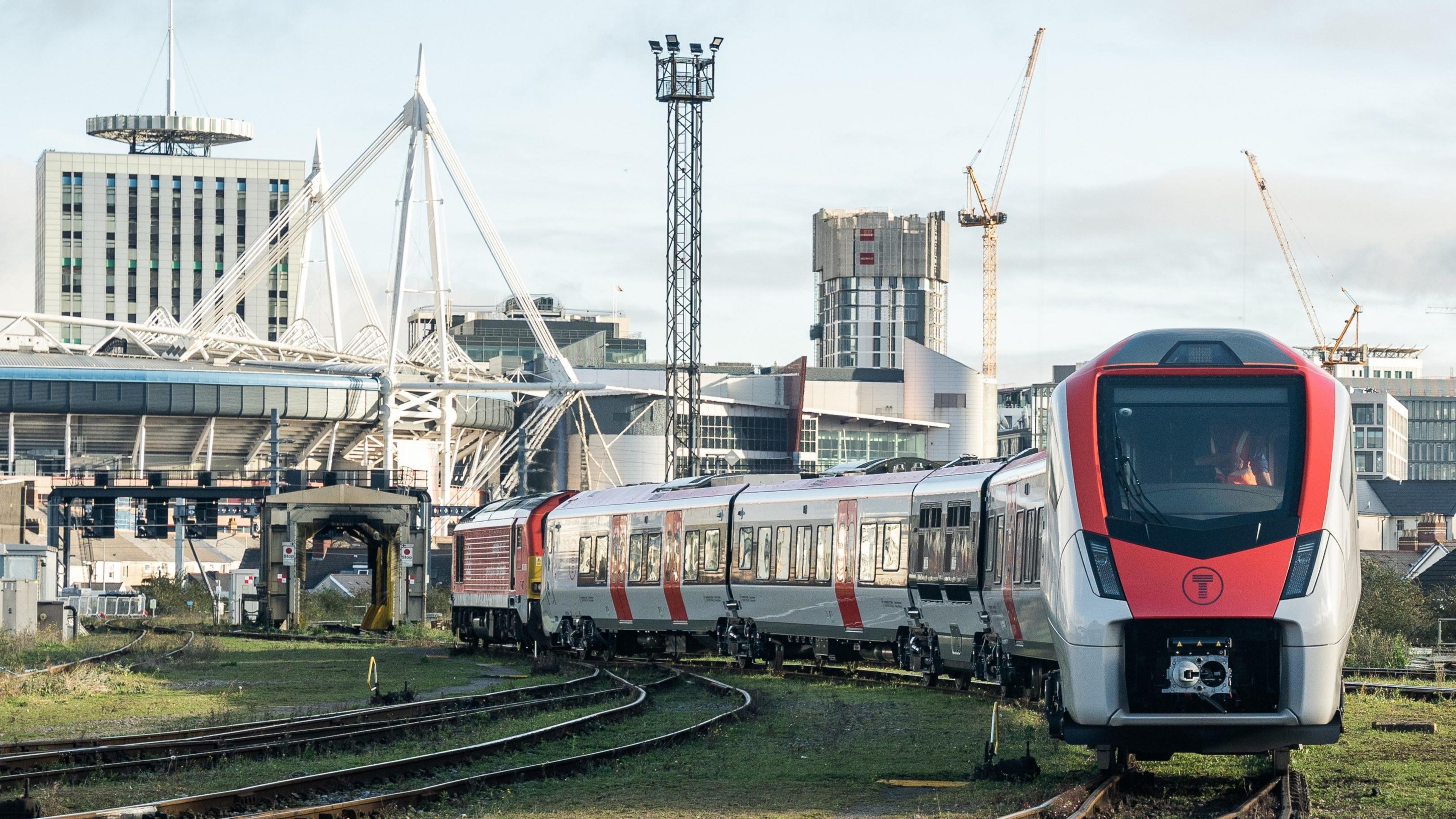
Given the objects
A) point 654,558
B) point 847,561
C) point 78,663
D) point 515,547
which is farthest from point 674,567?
point 78,663

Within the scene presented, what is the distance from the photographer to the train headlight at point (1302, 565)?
14.8 metres

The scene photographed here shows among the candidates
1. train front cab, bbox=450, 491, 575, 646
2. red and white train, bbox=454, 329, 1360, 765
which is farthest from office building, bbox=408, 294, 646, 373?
red and white train, bbox=454, 329, 1360, 765

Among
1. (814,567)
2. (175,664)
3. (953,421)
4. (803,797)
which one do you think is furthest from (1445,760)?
(953,421)

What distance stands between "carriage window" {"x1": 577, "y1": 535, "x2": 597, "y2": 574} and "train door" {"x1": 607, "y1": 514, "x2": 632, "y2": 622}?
3.02 feet

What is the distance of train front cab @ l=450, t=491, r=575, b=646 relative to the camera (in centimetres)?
4519

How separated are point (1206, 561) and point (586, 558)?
89.5 ft

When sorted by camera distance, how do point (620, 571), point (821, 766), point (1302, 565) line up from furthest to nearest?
1. point (620, 571)
2. point (821, 766)
3. point (1302, 565)

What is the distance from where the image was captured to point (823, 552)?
31812 millimetres

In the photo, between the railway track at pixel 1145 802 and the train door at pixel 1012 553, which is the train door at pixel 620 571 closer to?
the train door at pixel 1012 553

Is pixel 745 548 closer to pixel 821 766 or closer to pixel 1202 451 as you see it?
pixel 821 766

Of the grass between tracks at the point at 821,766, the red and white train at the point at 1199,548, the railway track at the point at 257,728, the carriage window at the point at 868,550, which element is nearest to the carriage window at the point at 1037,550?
the grass between tracks at the point at 821,766

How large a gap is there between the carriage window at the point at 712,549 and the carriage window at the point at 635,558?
270 centimetres

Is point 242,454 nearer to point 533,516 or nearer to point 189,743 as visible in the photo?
point 533,516

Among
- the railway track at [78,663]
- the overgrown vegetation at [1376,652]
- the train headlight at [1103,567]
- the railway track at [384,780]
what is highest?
the train headlight at [1103,567]
